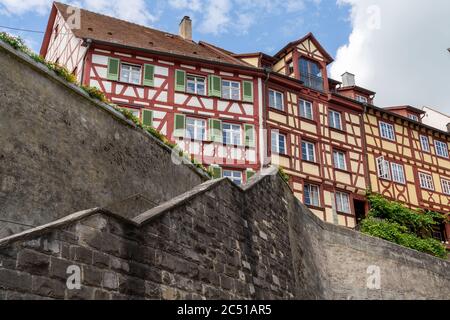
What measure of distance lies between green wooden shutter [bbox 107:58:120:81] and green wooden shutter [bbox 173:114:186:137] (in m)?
2.69

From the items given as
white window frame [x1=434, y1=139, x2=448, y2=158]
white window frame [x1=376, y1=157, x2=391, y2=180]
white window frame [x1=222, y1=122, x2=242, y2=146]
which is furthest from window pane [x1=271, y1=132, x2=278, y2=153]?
white window frame [x1=434, y1=139, x2=448, y2=158]

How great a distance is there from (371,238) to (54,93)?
380 inches

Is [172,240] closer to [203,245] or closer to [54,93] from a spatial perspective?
[203,245]

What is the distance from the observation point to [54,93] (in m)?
8.42

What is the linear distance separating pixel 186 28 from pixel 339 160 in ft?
32.3

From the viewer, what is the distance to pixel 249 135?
21125 mm

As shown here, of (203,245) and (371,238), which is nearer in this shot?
(203,245)

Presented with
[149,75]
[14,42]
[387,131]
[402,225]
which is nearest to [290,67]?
[387,131]

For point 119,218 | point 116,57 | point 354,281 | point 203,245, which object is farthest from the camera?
point 116,57

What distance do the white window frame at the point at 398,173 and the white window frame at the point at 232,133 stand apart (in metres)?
8.63

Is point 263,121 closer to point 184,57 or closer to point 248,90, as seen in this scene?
point 248,90

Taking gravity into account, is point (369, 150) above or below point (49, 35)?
below

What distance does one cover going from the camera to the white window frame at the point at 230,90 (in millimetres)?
21659
